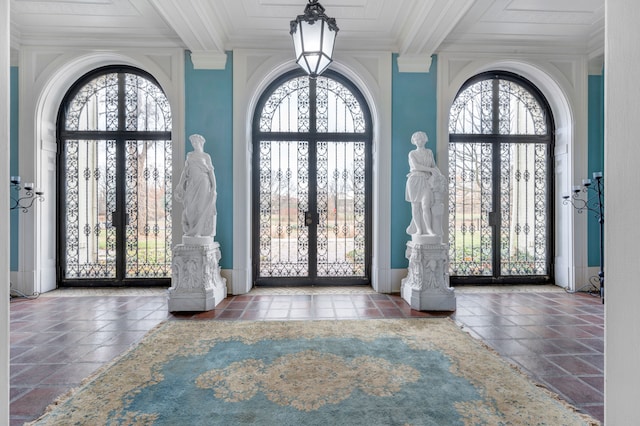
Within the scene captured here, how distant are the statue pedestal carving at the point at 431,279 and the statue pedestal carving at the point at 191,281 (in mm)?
2737

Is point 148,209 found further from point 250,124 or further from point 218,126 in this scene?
point 250,124

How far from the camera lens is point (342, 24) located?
16.6 feet

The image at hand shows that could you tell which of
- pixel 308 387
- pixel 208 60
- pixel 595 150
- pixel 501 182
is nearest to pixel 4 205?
pixel 308 387

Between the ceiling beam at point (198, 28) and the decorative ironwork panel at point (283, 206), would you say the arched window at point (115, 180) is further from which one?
the decorative ironwork panel at point (283, 206)

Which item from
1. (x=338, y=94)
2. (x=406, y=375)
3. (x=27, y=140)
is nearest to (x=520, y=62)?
(x=338, y=94)

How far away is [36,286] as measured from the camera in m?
5.37

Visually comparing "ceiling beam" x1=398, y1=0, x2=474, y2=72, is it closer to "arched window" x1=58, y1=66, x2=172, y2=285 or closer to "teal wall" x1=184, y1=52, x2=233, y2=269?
"teal wall" x1=184, y1=52, x2=233, y2=269

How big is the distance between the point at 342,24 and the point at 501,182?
3735mm

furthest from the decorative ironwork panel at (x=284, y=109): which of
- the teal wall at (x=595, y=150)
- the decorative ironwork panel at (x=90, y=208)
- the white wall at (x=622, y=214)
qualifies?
the white wall at (x=622, y=214)

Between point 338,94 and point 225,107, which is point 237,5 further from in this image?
point 338,94

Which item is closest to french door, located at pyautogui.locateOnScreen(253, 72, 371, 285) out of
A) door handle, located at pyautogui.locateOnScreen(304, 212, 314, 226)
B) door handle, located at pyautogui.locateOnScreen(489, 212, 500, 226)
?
door handle, located at pyautogui.locateOnScreen(304, 212, 314, 226)

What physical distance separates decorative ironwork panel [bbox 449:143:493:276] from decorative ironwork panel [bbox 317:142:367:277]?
1.58 m

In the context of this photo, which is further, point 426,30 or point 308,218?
point 308,218

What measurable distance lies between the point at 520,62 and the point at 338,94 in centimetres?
301
